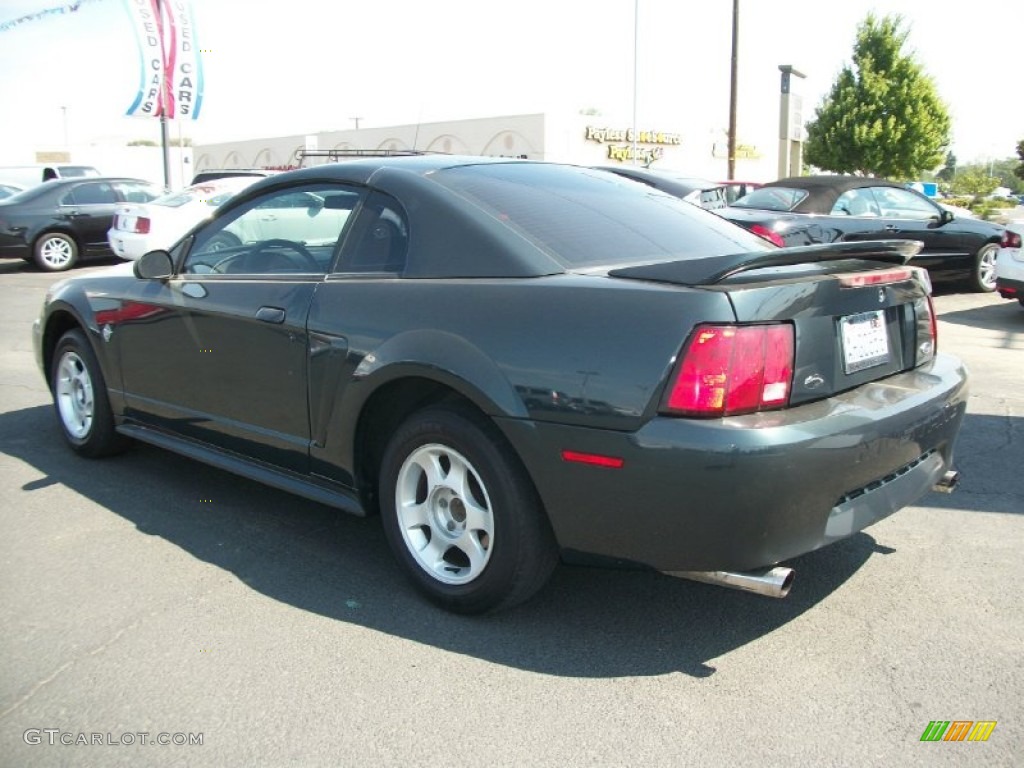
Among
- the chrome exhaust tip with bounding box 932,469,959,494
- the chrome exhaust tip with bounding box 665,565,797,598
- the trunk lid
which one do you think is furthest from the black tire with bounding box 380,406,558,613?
the chrome exhaust tip with bounding box 932,469,959,494

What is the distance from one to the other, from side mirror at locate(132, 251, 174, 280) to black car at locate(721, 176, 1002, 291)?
6.16 m

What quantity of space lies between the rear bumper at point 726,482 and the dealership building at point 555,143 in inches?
1260

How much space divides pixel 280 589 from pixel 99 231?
14206 mm

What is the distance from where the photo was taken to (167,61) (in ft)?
65.8

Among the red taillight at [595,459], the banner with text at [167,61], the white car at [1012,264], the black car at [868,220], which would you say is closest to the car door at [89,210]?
the banner with text at [167,61]

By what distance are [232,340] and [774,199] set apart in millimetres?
7826

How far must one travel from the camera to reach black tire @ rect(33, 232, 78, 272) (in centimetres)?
1520

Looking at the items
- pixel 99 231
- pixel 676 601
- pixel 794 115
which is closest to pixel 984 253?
pixel 676 601

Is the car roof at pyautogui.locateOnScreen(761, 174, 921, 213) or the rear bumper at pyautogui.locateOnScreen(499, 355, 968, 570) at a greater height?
the car roof at pyautogui.locateOnScreen(761, 174, 921, 213)

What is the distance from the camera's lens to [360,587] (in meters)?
3.41

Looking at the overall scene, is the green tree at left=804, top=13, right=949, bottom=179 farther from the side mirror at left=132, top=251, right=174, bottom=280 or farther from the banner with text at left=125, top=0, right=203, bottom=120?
the side mirror at left=132, top=251, right=174, bottom=280

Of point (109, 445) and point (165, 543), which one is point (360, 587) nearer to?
point (165, 543)

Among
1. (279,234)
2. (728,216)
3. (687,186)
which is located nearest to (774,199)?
(728,216)

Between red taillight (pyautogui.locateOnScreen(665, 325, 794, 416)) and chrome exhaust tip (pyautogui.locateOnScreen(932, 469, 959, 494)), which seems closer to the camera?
red taillight (pyautogui.locateOnScreen(665, 325, 794, 416))
